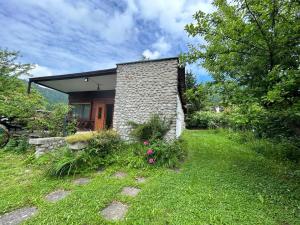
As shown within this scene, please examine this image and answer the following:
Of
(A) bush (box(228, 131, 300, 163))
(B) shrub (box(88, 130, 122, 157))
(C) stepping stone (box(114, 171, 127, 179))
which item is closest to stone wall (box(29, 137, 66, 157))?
(B) shrub (box(88, 130, 122, 157))

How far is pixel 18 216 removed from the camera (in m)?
2.35

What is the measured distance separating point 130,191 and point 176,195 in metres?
0.97

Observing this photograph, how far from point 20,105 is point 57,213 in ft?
20.0

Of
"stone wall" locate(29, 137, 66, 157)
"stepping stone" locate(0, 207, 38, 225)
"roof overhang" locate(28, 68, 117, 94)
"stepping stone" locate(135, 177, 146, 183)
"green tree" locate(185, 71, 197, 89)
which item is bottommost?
"stepping stone" locate(0, 207, 38, 225)

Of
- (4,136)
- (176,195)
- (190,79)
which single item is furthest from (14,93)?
(190,79)

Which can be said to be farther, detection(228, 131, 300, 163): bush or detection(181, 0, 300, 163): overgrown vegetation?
detection(228, 131, 300, 163): bush

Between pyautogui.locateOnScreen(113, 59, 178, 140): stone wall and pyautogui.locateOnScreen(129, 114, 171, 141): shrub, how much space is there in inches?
9.1

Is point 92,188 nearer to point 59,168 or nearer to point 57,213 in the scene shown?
point 57,213

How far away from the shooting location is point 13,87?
41.7ft

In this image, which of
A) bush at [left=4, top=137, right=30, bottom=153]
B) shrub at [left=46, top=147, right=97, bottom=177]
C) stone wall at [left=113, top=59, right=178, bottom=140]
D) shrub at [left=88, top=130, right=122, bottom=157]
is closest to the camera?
shrub at [left=46, top=147, right=97, bottom=177]

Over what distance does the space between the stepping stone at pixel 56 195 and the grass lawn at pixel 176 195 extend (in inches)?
4.4

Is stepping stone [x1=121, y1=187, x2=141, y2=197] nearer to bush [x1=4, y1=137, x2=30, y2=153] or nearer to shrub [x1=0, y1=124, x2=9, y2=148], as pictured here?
bush [x1=4, y1=137, x2=30, y2=153]

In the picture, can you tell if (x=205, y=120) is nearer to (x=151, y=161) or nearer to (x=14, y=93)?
(x=151, y=161)

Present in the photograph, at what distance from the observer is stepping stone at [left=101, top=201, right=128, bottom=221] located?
92.0 inches
